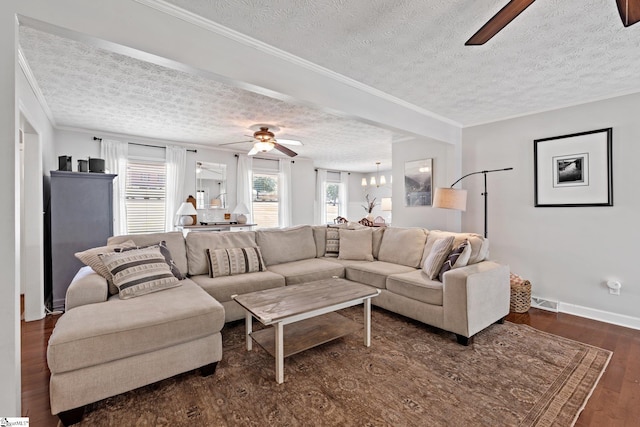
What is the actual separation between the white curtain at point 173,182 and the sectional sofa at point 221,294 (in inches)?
97.5

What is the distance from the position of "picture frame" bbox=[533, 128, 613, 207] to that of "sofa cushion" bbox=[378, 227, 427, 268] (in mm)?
1568

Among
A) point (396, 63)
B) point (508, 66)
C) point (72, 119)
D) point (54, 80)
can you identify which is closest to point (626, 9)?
point (508, 66)

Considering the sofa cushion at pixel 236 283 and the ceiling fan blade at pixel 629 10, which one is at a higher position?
the ceiling fan blade at pixel 629 10

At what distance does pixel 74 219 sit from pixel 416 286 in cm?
415

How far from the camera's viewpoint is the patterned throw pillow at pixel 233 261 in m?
3.17

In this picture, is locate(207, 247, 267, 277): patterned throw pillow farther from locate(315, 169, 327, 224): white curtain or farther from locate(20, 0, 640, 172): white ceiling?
locate(315, 169, 327, 224): white curtain

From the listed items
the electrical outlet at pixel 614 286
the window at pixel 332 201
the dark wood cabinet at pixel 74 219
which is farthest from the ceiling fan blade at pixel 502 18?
the window at pixel 332 201

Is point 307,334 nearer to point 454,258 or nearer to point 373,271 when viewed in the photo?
point 373,271

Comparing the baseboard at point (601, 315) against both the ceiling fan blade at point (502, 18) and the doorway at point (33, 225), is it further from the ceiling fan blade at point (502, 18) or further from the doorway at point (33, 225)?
the doorway at point (33, 225)

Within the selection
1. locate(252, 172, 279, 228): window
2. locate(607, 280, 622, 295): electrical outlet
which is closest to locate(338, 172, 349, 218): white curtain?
locate(252, 172, 279, 228): window

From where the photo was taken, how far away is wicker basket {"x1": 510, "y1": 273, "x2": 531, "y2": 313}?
340 centimetres

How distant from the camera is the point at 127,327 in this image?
1.79 metres

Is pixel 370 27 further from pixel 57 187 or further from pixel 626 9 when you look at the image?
pixel 57 187

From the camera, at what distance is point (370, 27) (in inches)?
79.7
